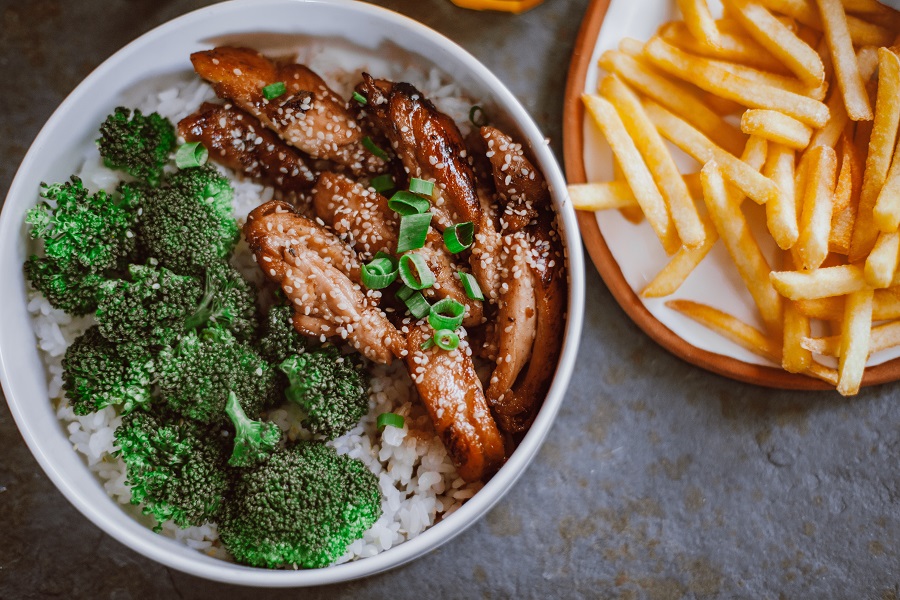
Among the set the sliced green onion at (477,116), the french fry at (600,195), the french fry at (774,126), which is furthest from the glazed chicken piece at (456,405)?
the french fry at (774,126)

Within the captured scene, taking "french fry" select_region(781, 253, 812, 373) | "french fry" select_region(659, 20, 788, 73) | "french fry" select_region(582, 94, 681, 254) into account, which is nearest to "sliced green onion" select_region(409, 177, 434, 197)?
"french fry" select_region(582, 94, 681, 254)

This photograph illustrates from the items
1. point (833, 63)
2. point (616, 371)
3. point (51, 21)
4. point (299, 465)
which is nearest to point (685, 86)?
point (833, 63)

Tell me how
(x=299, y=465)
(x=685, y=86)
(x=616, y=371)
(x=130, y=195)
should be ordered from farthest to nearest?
(x=616, y=371)
(x=685, y=86)
(x=130, y=195)
(x=299, y=465)

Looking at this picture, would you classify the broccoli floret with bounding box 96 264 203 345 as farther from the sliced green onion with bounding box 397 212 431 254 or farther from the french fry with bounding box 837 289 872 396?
the french fry with bounding box 837 289 872 396

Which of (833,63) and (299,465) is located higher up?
(833,63)

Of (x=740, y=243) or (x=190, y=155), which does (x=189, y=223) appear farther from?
(x=740, y=243)

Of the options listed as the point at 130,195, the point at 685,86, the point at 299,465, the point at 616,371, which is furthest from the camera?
the point at 616,371

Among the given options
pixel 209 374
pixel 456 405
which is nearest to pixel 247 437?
pixel 209 374

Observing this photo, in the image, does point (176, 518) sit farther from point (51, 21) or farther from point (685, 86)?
point (685, 86)
